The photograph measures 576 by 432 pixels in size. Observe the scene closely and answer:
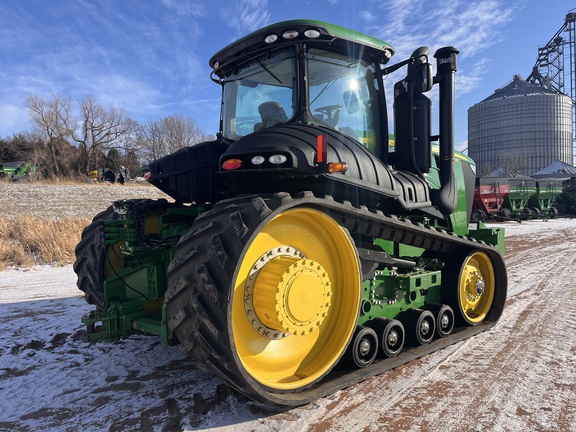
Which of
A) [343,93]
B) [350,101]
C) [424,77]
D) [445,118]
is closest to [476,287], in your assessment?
[445,118]

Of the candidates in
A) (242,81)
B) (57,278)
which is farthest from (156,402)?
(57,278)

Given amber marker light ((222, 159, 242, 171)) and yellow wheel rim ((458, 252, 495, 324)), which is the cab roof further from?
yellow wheel rim ((458, 252, 495, 324))

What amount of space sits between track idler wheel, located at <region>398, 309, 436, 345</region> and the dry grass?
28.0 feet

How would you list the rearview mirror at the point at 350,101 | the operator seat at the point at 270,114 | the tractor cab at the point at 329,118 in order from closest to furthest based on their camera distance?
1. the tractor cab at the point at 329,118
2. the operator seat at the point at 270,114
3. the rearview mirror at the point at 350,101

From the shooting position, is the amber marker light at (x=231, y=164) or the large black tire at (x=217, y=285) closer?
the large black tire at (x=217, y=285)

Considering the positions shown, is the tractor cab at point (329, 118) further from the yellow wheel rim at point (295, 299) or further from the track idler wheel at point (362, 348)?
the track idler wheel at point (362, 348)

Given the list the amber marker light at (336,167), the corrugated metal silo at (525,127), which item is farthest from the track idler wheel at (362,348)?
the corrugated metal silo at (525,127)

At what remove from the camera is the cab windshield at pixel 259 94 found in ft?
12.3

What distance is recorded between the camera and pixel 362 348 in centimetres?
381

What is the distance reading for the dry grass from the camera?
998 centimetres

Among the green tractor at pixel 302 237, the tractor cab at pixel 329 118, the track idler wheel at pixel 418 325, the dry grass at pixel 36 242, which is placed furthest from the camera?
the dry grass at pixel 36 242

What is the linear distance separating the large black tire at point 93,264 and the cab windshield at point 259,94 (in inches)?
67.5

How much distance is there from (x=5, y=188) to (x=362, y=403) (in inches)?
874

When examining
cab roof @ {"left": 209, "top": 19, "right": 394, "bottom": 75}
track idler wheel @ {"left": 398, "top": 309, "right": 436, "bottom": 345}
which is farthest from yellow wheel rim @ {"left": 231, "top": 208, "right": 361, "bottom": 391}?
cab roof @ {"left": 209, "top": 19, "right": 394, "bottom": 75}
